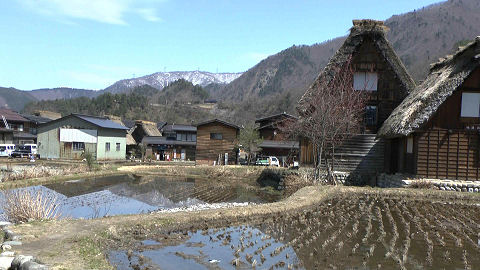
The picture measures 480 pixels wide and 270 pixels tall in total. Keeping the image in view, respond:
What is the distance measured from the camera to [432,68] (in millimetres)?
20672

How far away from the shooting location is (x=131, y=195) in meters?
16.9

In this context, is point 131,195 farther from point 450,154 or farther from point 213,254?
point 450,154

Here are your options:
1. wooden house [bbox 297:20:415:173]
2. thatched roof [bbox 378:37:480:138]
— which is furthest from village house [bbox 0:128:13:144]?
thatched roof [bbox 378:37:480:138]

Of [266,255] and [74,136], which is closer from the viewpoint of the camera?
[266,255]

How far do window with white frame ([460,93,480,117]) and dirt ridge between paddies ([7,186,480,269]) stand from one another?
436 centimetres

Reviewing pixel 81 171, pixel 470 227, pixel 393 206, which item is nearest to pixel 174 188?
pixel 81 171

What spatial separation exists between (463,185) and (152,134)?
4321cm

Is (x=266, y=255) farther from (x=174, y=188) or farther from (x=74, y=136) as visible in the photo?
(x=74, y=136)

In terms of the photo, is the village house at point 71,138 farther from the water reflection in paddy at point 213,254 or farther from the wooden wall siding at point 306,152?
the water reflection in paddy at point 213,254

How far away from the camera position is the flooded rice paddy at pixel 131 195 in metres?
12.9

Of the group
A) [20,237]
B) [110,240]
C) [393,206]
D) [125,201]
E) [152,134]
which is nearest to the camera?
[20,237]

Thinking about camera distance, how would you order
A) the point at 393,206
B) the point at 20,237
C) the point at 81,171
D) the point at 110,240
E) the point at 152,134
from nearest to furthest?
1. the point at 20,237
2. the point at 110,240
3. the point at 393,206
4. the point at 81,171
5. the point at 152,134

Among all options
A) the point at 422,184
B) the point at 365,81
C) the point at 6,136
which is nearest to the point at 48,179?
the point at 365,81

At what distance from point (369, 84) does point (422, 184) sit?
6.71 meters
